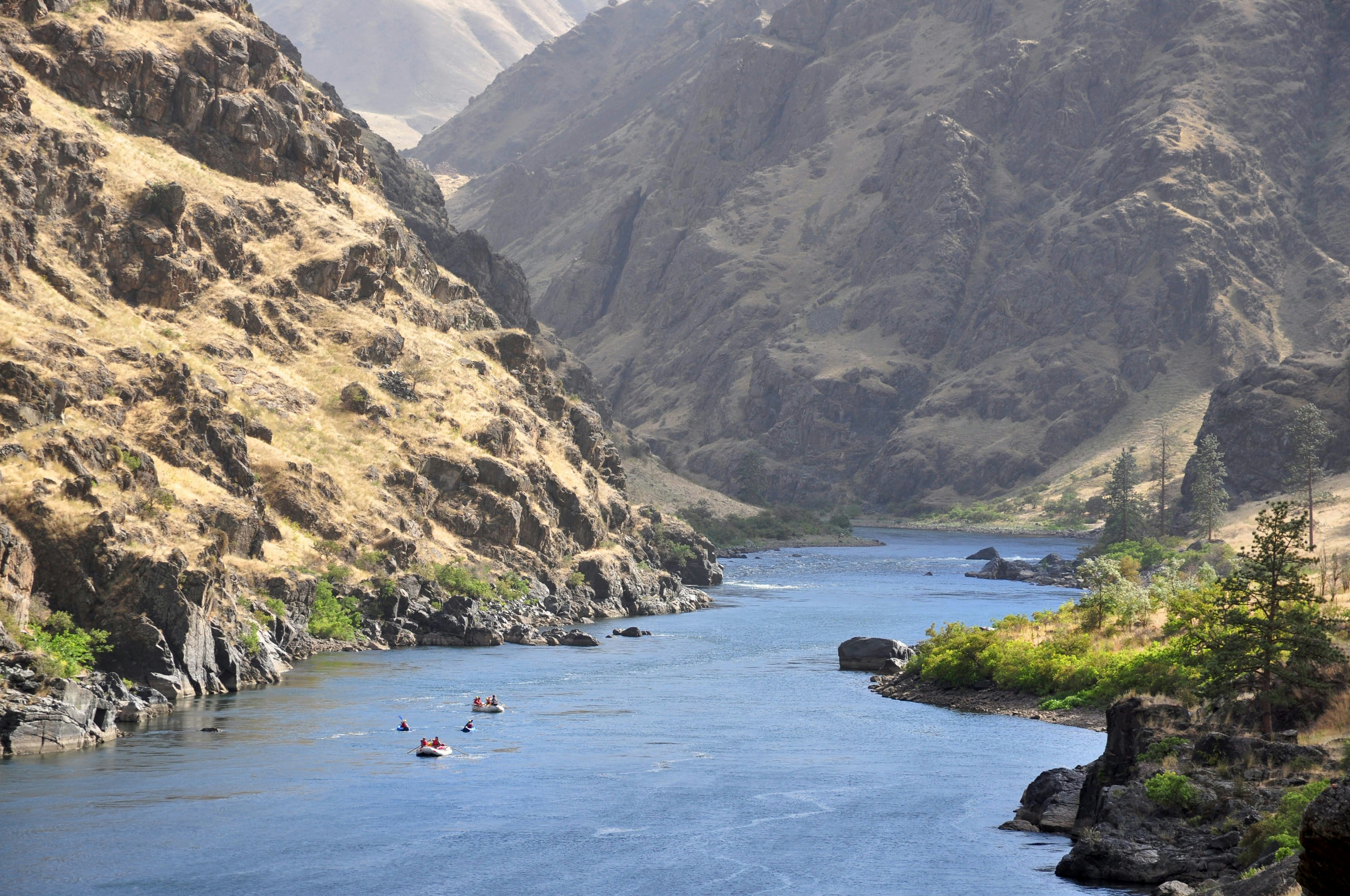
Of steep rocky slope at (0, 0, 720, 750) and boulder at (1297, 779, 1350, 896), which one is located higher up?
steep rocky slope at (0, 0, 720, 750)

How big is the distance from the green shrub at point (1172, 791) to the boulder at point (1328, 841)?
28952 millimetres

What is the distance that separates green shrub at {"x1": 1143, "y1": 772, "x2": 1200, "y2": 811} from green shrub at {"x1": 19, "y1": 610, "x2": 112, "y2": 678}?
5710 cm

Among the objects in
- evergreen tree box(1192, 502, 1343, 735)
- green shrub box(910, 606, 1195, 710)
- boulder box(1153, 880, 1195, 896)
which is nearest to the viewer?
boulder box(1153, 880, 1195, 896)

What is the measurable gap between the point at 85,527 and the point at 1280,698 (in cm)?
6942

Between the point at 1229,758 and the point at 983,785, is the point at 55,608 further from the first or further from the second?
the point at 1229,758

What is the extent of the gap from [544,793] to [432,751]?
10.5m

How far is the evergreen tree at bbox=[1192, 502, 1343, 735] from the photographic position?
5672cm

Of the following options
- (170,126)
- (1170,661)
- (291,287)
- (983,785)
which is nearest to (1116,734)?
(983,785)

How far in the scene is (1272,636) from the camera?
56.9 m

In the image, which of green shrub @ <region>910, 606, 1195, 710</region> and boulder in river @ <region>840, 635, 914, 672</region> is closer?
green shrub @ <region>910, 606, 1195, 710</region>

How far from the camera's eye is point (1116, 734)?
5978 centimetres

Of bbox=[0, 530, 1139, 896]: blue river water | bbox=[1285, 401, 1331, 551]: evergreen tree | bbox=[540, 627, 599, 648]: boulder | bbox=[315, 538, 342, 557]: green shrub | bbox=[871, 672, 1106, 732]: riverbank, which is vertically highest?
bbox=[1285, 401, 1331, 551]: evergreen tree

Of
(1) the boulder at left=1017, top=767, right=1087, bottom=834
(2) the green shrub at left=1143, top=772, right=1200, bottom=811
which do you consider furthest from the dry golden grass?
(2) the green shrub at left=1143, top=772, right=1200, bottom=811

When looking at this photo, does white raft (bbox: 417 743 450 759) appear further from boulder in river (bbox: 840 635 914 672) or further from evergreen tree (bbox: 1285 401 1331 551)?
evergreen tree (bbox: 1285 401 1331 551)
